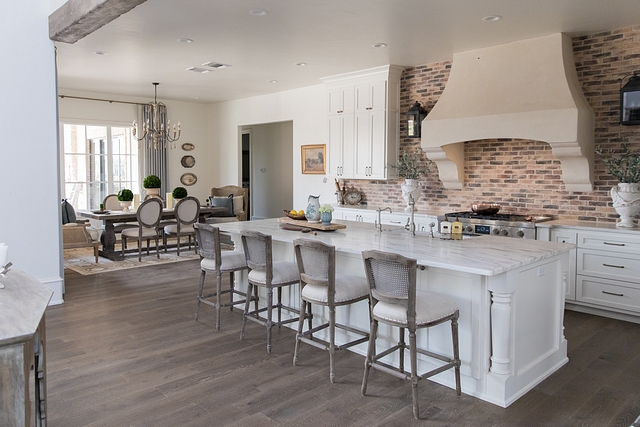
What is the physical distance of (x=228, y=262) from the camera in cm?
443

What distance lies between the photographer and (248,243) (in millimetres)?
4008

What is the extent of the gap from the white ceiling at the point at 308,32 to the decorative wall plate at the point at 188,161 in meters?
3.15

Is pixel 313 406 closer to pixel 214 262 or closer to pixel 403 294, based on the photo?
pixel 403 294

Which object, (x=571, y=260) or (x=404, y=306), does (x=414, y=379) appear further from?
(x=571, y=260)

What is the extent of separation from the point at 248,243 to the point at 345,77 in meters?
4.30

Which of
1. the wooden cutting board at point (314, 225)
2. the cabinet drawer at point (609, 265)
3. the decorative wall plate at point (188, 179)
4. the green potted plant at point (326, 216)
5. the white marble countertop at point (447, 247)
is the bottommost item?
the cabinet drawer at point (609, 265)

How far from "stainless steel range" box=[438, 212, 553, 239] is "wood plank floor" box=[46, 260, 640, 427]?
1033 millimetres

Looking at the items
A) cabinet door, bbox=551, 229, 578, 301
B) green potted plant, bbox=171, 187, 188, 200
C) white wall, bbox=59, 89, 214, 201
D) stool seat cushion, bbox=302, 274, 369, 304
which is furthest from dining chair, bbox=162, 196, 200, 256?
cabinet door, bbox=551, 229, 578, 301

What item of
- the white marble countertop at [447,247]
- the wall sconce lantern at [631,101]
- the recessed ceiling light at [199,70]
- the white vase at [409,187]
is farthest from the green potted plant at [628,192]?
the recessed ceiling light at [199,70]

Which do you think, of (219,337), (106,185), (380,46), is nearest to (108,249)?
(106,185)

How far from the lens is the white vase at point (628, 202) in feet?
15.5

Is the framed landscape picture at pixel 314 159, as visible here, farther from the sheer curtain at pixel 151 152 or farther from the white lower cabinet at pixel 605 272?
the white lower cabinet at pixel 605 272

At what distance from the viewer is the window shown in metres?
9.51

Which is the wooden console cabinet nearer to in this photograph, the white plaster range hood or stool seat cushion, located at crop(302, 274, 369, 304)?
stool seat cushion, located at crop(302, 274, 369, 304)
